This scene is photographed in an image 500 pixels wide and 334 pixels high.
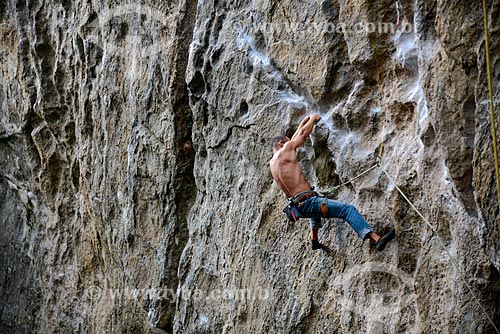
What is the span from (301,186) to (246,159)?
4.68 feet

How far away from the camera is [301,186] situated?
21.8ft

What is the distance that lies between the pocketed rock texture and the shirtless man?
25 cm

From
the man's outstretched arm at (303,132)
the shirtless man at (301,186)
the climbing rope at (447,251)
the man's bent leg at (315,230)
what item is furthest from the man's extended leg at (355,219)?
the man's outstretched arm at (303,132)

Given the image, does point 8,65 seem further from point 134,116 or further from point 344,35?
point 344,35

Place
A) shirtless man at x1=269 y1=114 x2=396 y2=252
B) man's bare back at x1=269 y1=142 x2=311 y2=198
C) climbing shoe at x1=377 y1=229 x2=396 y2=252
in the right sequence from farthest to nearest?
1. man's bare back at x1=269 y1=142 x2=311 y2=198
2. shirtless man at x1=269 y1=114 x2=396 y2=252
3. climbing shoe at x1=377 y1=229 x2=396 y2=252

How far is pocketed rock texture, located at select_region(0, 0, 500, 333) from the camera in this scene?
17.6ft

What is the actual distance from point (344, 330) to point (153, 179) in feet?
12.5

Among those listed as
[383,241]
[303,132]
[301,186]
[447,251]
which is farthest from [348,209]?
[447,251]

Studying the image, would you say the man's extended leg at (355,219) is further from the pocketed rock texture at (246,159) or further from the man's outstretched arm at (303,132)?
the man's outstretched arm at (303,132)

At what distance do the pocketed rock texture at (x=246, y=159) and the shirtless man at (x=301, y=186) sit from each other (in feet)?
0.83

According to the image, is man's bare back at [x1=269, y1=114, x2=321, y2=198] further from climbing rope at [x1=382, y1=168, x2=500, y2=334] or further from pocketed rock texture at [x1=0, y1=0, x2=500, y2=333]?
climbing rope at [x1=382, y1=168, x2=500, y2=334]

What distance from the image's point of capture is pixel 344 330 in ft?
22.0

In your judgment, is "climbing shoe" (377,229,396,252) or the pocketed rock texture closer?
the pocketed rock texture

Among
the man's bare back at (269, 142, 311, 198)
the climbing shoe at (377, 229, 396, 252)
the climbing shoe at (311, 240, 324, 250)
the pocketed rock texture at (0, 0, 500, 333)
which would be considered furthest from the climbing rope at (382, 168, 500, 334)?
the climbing shoe at (311, 240, 324, 250)
